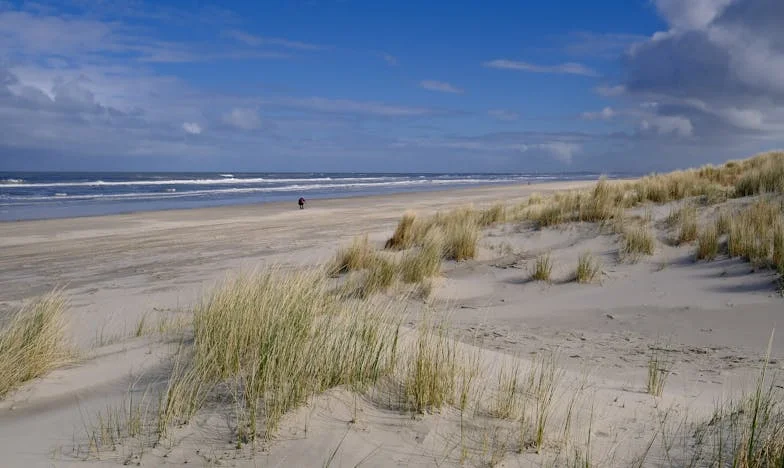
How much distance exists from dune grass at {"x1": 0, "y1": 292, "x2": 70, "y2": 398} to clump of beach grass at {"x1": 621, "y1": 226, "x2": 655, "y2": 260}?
7655 mm

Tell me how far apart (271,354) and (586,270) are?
19.0 ft

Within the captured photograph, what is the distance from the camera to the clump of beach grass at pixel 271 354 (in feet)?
11.1

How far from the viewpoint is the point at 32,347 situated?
4.46 metres

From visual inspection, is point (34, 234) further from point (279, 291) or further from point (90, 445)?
point (90, 445)

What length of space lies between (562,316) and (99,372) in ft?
16.5

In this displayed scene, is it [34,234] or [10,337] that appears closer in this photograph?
[10,337]

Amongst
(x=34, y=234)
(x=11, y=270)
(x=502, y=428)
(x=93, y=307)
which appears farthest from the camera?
(x=34, y=234)

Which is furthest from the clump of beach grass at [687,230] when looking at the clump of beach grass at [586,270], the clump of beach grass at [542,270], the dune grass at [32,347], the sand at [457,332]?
the dune grass at [32,347]

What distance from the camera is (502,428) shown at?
3.25 m

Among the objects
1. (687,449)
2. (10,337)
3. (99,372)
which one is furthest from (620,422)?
(10,337)

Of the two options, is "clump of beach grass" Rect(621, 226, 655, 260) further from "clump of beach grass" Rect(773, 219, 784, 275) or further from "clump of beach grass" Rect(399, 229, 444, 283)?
"clump of beach grass" Rect(399, 229, 444, 283)

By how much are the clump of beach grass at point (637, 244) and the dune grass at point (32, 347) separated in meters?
7.66

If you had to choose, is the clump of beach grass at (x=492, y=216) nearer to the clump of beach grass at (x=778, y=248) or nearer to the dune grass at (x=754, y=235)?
the dune grass at (x=754, y=235)

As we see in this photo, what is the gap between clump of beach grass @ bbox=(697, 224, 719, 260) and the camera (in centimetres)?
833
